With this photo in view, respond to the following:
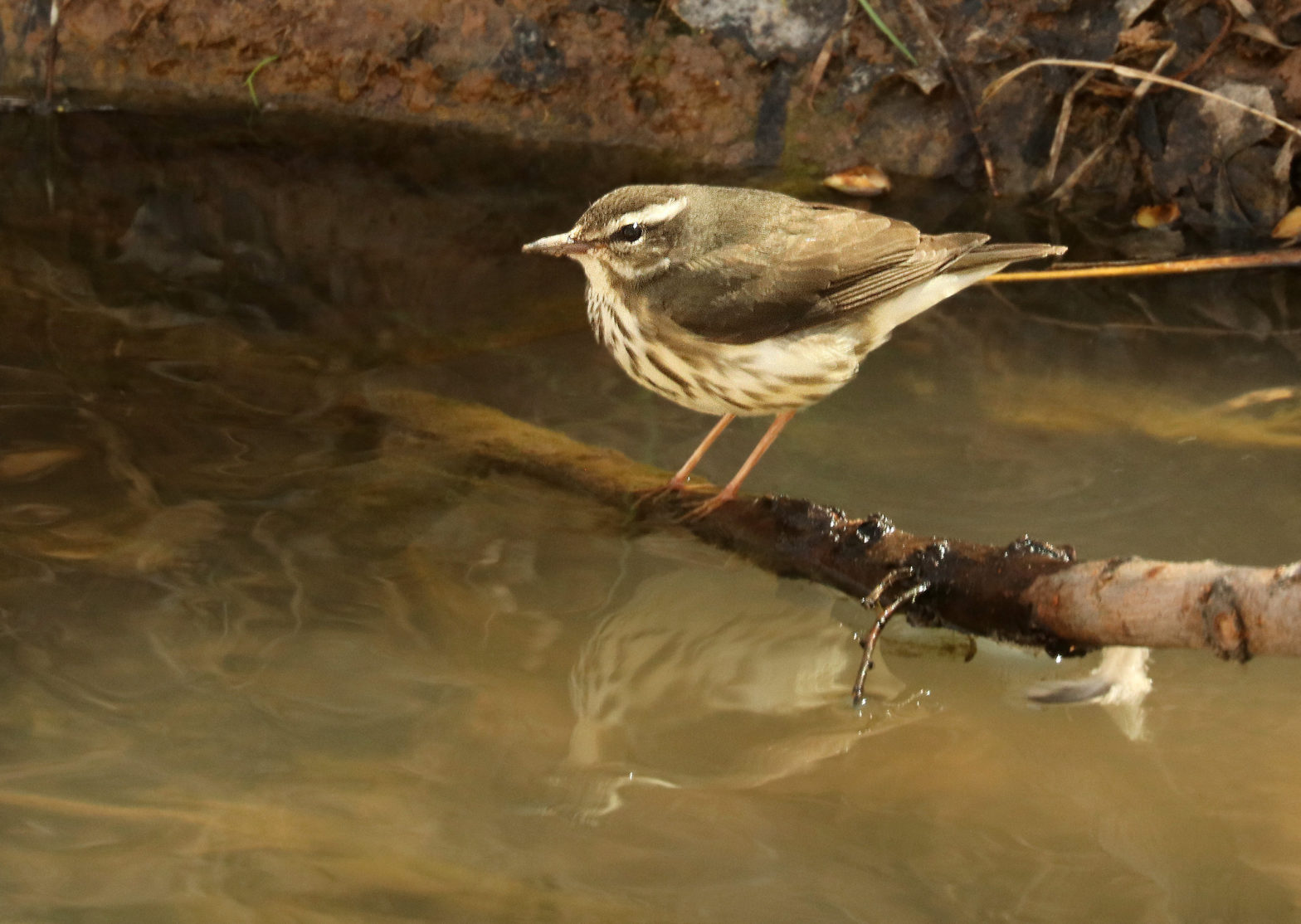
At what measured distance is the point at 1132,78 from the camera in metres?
6.38

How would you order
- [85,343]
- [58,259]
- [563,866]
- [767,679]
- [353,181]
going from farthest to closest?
[353,181] → [58,259] → [85,343] → [767,679] → [563,866]

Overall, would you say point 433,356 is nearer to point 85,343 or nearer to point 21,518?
point 85,343

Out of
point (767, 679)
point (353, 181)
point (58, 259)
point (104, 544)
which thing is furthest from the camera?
point (353, 181)

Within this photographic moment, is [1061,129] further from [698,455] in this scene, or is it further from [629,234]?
[629,234]

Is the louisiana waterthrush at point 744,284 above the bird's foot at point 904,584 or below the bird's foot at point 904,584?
above

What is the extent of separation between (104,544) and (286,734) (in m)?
0.93

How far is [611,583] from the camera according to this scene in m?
3.82

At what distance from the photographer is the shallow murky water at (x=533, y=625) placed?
2.81 m

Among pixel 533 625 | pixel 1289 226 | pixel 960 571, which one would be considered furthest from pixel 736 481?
pixel 1289 226

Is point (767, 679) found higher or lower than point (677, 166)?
lower

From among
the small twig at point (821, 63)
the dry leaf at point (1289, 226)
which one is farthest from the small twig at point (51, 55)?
the dry leaf at point (1289, 226)

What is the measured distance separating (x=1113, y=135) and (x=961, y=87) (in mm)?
719

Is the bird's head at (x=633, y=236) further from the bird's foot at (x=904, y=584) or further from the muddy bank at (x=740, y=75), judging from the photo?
the muddy bank at (x=740, y=75)

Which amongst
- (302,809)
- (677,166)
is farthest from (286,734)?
(677,166)
